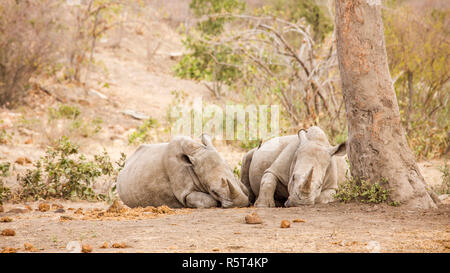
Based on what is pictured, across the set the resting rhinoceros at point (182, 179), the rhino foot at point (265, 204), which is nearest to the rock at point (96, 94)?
the resting rhinoceros at point (182, 179)

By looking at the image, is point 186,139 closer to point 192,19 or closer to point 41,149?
point 41,149

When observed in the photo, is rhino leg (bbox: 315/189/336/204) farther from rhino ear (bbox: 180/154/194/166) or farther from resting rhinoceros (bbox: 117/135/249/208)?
rhino ear (bbox: 180/154/194/166)

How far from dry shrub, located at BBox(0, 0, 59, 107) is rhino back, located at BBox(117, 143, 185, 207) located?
343 inches

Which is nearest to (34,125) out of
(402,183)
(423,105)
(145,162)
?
(145,162)

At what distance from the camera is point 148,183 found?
7.18 m

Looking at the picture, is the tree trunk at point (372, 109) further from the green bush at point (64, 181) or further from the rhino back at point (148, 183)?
the green bush at point (64, 181)

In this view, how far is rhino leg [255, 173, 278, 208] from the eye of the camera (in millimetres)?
6660

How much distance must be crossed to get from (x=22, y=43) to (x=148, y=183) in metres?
9.34

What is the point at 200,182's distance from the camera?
689 cm

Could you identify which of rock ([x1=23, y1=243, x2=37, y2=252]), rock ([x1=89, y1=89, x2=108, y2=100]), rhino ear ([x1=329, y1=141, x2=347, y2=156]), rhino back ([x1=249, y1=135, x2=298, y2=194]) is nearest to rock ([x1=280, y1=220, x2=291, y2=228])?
rhino ear ([x1=329, y1=141, x2=347, y2=156])

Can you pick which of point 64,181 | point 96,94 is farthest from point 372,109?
point 96,94

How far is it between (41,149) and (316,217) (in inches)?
297

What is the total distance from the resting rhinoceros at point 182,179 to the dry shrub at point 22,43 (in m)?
8.76

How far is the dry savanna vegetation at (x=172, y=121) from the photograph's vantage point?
4695 millimetres
